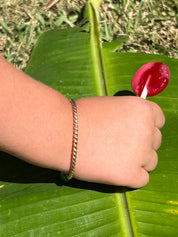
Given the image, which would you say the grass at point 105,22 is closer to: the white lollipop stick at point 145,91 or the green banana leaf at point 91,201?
the green banana leaf at point 91,201

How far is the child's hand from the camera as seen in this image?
91 centimetres

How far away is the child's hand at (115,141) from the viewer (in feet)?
2.97

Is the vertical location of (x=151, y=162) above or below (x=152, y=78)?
below

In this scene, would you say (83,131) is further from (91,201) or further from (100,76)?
(100,76)

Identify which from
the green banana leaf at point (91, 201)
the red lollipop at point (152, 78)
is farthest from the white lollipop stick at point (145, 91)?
the green banana leaf at point (91, 201)

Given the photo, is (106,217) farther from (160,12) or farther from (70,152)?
(160,12)

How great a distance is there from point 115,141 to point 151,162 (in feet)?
0.37

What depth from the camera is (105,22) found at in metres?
1.47

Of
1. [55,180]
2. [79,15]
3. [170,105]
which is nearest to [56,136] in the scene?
[55,180]

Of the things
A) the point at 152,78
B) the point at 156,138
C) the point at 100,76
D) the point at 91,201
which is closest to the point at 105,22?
the point at 100,76

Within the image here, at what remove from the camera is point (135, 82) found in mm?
1020

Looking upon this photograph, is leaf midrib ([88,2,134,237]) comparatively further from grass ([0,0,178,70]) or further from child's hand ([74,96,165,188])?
grass ([0,0,178,70])

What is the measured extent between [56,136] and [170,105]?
39 centimetres

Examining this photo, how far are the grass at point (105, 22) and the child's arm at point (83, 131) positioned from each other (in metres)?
0.58
